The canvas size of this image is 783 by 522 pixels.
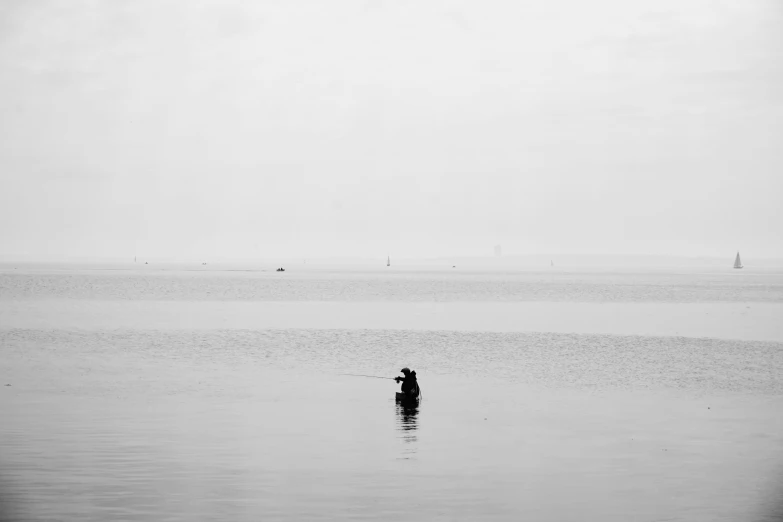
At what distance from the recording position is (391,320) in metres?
78.8

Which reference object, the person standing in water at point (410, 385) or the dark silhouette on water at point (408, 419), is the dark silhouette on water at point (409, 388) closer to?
the person standing in water at point (410, 385)

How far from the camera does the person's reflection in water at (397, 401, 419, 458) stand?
23.1m

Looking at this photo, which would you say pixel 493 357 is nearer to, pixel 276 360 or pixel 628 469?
pixel 276 360

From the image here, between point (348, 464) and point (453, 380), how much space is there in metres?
17.0

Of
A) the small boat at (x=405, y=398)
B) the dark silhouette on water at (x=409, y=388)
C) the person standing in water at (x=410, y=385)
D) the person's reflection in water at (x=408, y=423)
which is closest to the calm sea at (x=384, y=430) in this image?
the person's reflection in water at (x=408, y=423)

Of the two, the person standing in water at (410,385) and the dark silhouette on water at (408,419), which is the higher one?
the person standing in water at (410,385)

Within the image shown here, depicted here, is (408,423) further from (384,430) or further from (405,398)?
(405,398)

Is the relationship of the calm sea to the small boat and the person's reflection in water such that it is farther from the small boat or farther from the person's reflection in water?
the small boat

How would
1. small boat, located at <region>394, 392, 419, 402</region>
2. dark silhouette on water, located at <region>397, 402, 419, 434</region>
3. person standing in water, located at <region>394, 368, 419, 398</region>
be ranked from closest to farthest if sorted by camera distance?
dark silhouette on water, located at <region>397, 402, 419, 434</region> < person standing in water, located at <region>394, 368, 419, 398</region> < small boat, located at <region>394, 392, 419, 402</region>

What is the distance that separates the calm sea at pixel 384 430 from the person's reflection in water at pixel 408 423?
0.14 m

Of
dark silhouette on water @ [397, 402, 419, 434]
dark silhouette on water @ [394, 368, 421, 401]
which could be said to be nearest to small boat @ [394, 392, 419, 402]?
dark silhouette on water @ [394, 368, 421, 401]

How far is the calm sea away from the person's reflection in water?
135mm

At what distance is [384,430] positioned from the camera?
25344 mm

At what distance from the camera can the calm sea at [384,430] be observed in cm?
1756
